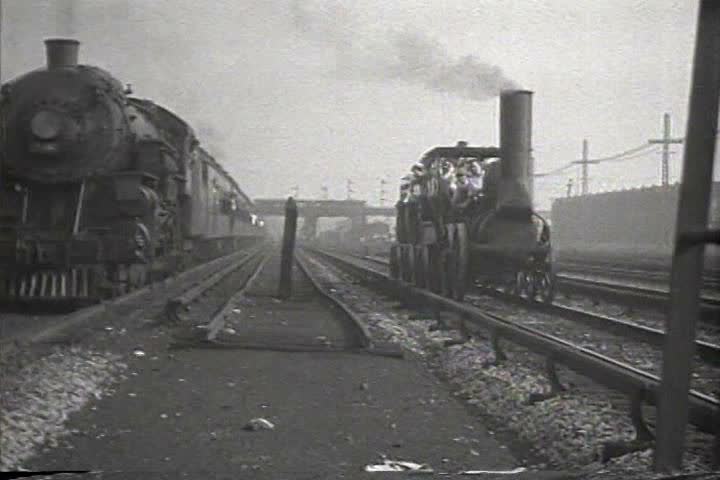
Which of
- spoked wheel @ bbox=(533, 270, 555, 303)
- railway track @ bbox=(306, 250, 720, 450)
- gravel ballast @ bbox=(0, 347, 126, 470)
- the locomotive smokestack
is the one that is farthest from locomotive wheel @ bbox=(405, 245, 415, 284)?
the locomotive smokestack

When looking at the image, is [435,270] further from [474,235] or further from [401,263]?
[401,263]

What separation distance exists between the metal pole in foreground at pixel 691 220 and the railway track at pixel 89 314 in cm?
369

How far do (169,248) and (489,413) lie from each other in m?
6.76

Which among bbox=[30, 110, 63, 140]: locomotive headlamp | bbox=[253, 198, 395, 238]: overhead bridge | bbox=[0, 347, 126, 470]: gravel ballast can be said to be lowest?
bbox=[0, 347, 126, 470]: gravel ballast

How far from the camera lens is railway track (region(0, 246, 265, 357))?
5566 millimetres

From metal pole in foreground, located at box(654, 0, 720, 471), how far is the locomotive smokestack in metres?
2.14

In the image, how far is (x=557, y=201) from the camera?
3904 millimetres

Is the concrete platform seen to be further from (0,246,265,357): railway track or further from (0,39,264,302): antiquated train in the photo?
(0,39,264,302): antiquated train

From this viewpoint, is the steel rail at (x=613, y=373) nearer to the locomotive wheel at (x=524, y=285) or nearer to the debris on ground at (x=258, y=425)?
the debris on ground at (x=258, y=425)

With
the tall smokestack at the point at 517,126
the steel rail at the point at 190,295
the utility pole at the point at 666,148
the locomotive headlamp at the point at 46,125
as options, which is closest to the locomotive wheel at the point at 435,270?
the steel rail at the point at 190,295

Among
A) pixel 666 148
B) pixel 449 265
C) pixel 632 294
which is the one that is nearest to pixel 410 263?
pixel 449 265

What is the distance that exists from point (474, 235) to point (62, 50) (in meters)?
6.23

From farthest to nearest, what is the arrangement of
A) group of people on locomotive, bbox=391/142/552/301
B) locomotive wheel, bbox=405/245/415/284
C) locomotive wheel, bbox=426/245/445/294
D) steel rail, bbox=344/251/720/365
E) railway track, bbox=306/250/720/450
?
locomotive wheel, bbox=405/245/415/284 < locomotive wheel, bbox=426/245/445/294 < group of people on locomotive, bbox=391/142/552/301 < steel rail, bbox=344/251/720/365 < railway track, bbox=306/250/720/450

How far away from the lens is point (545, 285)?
895 cm
